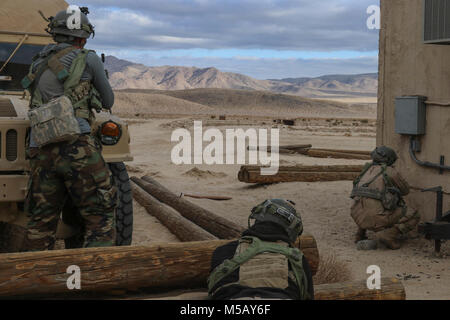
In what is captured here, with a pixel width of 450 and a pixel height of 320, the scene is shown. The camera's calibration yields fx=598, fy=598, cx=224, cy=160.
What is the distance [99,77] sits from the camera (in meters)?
4.57

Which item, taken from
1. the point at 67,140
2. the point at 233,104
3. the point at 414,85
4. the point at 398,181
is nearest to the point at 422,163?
the point at 398,181

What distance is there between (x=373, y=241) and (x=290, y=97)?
85792 millimetres

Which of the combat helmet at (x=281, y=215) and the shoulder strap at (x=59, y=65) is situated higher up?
the shoulder strap at (x=59, y=65)

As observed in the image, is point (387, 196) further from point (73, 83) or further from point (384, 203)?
point (73, 83)

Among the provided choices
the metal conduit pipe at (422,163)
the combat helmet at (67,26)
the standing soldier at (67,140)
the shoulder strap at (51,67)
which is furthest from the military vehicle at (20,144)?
the metal conduit pipe at (422,163)

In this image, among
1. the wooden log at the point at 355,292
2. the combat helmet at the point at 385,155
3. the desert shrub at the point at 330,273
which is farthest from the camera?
the combat helmet at the point at 385,155

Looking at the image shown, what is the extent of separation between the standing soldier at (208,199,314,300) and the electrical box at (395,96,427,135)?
4496mm

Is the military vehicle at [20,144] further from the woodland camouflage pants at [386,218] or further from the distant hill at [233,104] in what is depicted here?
the distant hill at [233,104]

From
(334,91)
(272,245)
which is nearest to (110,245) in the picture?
(272,245)

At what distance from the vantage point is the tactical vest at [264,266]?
304 centimetres

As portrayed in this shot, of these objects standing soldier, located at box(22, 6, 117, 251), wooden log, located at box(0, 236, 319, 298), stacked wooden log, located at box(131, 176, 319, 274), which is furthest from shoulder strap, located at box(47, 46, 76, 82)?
stacked wooden log, located at box(131, 176, 319, 274)

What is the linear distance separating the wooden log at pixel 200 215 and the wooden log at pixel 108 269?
5.35 ft

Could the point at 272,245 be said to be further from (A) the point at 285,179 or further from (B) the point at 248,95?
(B) the point at 248,95

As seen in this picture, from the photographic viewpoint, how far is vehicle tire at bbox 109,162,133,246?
5348mm
